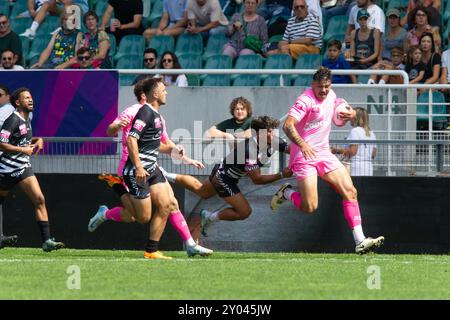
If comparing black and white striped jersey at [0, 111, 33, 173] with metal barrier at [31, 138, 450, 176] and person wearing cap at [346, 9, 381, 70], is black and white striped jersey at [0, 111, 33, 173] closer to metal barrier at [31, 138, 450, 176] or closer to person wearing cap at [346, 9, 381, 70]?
metal barrier at [31, 138, 450, 176]

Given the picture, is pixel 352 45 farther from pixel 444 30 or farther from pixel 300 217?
pixel 300 217

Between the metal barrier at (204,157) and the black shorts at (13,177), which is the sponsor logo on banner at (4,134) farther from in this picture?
the metal barrier at (204,157)

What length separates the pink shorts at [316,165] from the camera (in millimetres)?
14078

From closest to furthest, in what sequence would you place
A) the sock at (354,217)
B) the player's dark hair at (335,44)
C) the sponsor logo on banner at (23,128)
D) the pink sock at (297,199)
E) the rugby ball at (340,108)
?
the sock at (354,217) → the pink sock at (297,199) → the rugby ball at (340,108) → the sponsor logo on banner at (23,128) → the player's dark hair at (335,44)

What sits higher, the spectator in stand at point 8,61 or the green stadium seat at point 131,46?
the green stadium seat at point 131,46

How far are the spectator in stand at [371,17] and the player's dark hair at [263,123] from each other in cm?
465

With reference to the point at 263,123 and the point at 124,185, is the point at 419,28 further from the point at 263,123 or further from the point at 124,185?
the point at 124,185

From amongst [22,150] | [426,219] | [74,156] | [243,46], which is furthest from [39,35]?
[426,219]

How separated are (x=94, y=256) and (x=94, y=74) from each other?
10.8ft

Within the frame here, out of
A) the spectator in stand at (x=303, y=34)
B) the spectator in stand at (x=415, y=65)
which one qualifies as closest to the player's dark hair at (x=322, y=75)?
the spectator in stand at (x=415, y=65)

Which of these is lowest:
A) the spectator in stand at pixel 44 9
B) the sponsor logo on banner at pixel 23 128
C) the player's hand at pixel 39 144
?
the player's hand at pixel 39 144

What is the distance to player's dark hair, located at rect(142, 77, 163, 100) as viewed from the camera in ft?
45.4

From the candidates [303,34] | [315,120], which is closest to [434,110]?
[303,34]

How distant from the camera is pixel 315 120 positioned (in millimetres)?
14180
